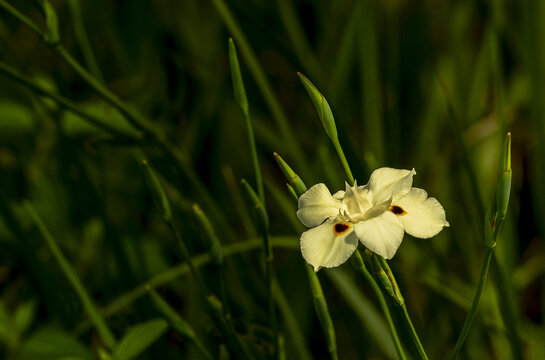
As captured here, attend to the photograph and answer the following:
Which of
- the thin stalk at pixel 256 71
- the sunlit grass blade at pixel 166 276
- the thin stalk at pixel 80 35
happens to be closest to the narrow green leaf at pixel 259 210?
the sunlit grass blade at pixel 166 276

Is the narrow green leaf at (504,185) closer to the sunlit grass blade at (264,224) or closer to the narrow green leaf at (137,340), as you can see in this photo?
the sunlit grass blade at (264,224)

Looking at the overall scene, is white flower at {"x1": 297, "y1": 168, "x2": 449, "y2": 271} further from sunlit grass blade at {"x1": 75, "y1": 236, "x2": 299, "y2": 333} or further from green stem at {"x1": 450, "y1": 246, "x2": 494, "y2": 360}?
sunlit grass blade at {"x1": 75, "y1": 236, "x2": 299, "y2": 333}

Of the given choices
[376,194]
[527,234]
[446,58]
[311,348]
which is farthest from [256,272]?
[446,58]

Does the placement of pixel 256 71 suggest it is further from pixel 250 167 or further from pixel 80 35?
pixel 250 167

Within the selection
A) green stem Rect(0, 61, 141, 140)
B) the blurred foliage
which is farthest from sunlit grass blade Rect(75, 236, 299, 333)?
green stem Rect(0, 61, 141, 140)

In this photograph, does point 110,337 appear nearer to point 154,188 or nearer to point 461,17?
point 154,188

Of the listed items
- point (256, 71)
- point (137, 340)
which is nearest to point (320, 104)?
point (137, 340)
